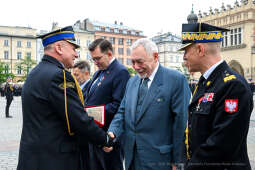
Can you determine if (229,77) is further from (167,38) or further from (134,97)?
(167,38)

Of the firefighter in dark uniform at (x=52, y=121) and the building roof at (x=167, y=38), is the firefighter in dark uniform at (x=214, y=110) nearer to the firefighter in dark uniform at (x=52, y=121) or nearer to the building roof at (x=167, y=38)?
the firefighter in dark uniform at (x=52, y=121)

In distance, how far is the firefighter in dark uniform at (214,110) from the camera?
2.13 meters

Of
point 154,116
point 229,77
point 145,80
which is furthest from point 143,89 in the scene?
point 229,77

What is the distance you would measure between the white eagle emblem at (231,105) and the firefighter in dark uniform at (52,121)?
4.46 ft

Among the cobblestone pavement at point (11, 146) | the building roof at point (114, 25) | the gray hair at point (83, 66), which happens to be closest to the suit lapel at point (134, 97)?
the gray hair at point (83, 66)

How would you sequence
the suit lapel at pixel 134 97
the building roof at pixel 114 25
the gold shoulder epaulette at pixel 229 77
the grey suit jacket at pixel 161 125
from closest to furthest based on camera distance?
the gold shoulder epaulette at pixel 229 77 < the grey suit jacket at pixel 161 125 < the suit lapel at pixel 134 97 < the building roof at pixel 114 25

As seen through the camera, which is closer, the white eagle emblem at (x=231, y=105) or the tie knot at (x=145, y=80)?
the white eagle emblem at (x=231, y=105)

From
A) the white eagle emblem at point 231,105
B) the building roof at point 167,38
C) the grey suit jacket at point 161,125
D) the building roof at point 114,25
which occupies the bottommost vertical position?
the grey suit jacket at point 161,125

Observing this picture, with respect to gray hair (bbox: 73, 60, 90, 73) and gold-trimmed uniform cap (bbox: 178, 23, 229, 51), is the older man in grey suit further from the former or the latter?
gray hair (bbox: 73, 60, 90, 73)

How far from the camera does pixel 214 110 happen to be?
7.49 ft

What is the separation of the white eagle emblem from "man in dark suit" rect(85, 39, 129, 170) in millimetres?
2079

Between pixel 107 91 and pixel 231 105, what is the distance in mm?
2271

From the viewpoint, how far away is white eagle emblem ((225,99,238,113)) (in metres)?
2.12

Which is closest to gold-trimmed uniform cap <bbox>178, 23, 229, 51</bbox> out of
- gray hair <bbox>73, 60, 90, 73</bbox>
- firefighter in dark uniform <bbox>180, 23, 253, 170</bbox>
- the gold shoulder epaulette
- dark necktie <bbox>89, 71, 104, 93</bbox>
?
firefighter in dark uniform <bbox>180, 23, 253, 170</bbox>
